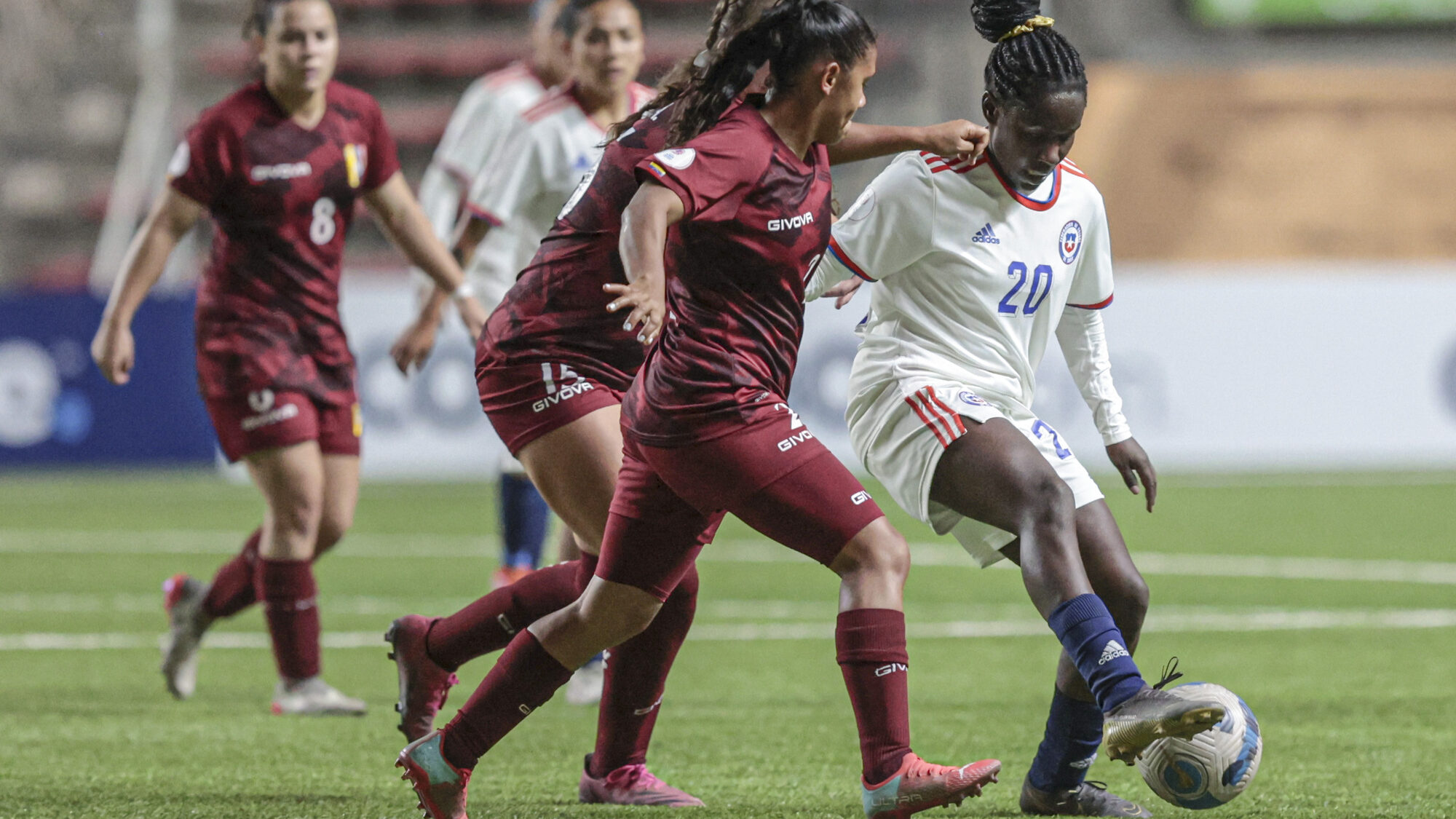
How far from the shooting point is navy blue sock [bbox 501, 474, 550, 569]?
753 cm

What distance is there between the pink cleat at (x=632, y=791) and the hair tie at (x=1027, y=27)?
78.0 inches

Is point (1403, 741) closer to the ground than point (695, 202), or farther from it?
closer to the ground

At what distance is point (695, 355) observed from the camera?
4066 millimetres

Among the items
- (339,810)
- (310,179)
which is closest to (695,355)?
(339,810)

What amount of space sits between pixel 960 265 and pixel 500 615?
55.1 inches

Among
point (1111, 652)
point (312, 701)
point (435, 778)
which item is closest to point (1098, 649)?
point (1111, 652)

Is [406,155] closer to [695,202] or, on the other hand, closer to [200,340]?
[200,340]

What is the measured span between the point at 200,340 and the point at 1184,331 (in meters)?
11.2

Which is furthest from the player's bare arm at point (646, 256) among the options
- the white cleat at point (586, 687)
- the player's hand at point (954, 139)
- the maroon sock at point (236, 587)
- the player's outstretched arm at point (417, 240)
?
the maroon sock at point (236, 587)

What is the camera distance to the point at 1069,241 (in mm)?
4715

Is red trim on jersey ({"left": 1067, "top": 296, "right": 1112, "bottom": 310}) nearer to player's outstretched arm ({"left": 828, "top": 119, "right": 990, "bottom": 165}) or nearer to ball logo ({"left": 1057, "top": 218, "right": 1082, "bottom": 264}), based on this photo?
ball logo ({"left": 1057, "top": 218, "right": 1082, "bottom": 264})

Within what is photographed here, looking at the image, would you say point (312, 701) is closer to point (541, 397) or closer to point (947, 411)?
point (541, 397)

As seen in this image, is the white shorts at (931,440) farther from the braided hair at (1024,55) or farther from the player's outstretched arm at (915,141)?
the braided hair at (1024,55)

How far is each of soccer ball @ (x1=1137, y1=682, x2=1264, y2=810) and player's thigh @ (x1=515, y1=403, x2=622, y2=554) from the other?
1477mm
